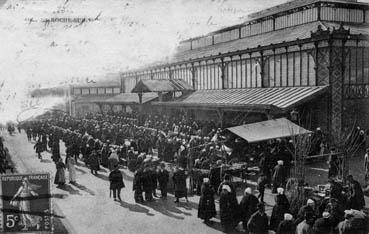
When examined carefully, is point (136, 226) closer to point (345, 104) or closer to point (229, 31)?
point (345, 104)

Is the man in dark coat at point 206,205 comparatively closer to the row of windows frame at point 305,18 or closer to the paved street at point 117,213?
the paved street at point 117,213

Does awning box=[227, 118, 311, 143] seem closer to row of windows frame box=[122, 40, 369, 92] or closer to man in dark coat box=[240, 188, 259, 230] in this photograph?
man in dark coat box=[240, 188, 259, 230]

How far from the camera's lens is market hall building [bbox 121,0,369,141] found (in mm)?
21531

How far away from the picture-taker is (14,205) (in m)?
9.59

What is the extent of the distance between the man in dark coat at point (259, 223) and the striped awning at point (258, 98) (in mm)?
11076

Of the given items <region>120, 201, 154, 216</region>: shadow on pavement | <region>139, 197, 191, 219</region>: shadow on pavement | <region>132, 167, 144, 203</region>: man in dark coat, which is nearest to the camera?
<region>139, 197, 191, 219</region>: shadow on pavement

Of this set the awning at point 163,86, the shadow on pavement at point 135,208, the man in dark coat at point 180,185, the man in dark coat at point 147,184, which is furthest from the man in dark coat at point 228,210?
the awning at point 163,86

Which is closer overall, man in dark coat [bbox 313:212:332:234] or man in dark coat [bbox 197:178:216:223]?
man in dark coat [bbox 313:212:332:234]

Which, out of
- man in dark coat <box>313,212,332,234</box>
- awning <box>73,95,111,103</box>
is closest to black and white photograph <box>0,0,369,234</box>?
man in dark coat <box>313,212,332,234</box>

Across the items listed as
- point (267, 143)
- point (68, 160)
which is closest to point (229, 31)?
point (267, 143)

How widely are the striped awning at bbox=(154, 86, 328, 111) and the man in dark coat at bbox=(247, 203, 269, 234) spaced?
436 inches

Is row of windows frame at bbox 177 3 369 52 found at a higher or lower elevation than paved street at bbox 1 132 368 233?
higher

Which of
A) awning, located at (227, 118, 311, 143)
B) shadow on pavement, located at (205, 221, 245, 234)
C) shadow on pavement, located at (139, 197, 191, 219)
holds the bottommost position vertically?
shadow on pavement, located at (139, 197, 191, 219)

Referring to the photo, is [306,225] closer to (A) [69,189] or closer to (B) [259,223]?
(B) [259,223]
